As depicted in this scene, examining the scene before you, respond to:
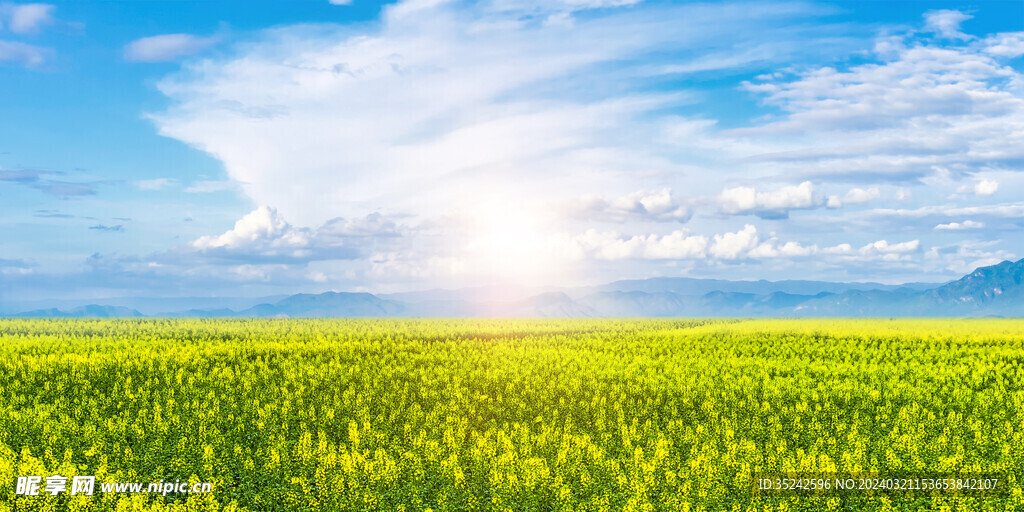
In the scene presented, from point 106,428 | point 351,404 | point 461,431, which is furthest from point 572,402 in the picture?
point 106,428

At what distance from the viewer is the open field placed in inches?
816

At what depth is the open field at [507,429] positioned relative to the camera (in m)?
20.7

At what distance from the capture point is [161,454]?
27.3 m

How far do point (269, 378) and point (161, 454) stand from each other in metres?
20.4

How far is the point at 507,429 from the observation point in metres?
30.7

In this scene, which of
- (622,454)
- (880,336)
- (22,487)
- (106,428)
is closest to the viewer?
(22,487)

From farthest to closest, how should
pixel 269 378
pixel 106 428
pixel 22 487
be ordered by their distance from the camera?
pixel 269 378 < pixel 106 428 < pixel 22 487

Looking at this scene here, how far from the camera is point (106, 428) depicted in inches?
1214

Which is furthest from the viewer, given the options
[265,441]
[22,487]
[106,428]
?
[106,428]

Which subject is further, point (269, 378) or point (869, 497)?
point (269, 378)

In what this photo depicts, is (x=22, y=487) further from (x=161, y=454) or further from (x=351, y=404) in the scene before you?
(x=351, y=404)

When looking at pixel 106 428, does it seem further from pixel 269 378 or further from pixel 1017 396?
pixel 1017 396

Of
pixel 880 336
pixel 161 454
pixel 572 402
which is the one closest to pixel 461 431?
pixel 572 402

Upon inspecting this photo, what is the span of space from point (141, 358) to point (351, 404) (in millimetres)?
31260
